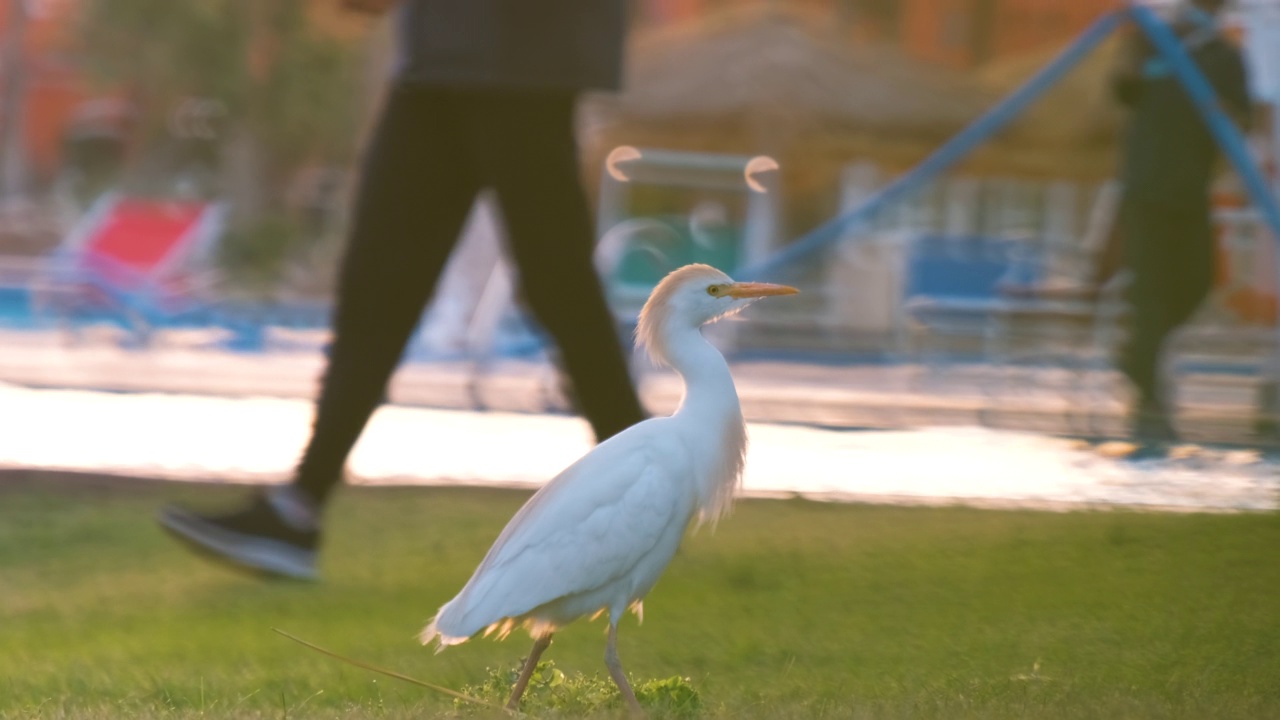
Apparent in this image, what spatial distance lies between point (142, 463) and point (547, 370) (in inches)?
117

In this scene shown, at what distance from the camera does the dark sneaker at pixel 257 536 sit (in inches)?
117

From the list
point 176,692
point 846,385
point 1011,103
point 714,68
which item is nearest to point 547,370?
point 846,385

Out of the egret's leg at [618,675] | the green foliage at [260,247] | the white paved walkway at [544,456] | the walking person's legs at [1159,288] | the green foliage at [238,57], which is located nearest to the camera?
the egret's leg at [618,675]

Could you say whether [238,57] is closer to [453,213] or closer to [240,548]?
[453,213]

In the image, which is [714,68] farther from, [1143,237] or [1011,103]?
[1143,237]

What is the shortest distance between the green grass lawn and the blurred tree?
55.0 feet

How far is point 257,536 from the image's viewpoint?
9.85 feet

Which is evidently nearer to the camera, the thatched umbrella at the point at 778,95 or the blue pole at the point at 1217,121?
the blue pole at the point at 1217,121

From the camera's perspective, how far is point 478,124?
119 inches

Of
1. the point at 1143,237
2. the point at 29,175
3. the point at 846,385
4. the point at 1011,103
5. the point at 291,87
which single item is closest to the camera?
the point at 1143,237

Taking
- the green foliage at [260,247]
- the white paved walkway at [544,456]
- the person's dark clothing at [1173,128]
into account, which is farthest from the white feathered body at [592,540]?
the green foliage at [260,247]

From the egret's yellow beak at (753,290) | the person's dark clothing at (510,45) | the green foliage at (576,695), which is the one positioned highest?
the person's dark clothing at (510,45)

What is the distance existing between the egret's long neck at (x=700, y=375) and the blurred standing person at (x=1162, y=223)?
2.56 m

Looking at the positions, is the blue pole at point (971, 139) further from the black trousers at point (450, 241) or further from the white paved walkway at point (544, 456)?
the black trousers at point (450, 241)
